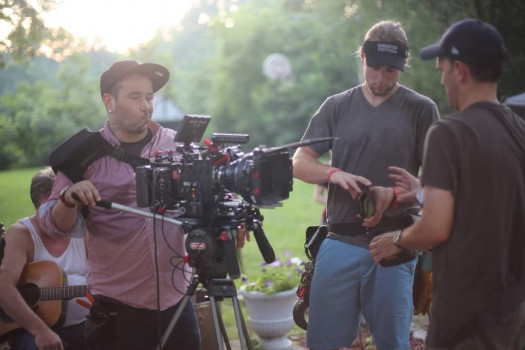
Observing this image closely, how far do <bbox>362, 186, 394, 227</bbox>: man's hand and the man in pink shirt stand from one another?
2.81 ft

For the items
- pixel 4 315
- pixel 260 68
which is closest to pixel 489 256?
pixel 4 315

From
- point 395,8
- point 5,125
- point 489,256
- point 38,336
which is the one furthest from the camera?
point 395,8

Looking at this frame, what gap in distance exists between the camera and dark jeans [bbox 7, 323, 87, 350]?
3.53 meters

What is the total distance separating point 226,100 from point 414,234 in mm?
38113

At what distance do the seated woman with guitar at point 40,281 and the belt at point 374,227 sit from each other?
1633 mm

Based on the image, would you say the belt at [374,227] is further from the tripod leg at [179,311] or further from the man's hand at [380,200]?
the tripod leg at [179,311]

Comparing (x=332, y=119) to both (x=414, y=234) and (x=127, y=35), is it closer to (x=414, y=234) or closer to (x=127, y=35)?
(x=414, y=234)

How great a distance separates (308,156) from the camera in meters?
3.08

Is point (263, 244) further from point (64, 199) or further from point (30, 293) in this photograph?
point (30, 293)

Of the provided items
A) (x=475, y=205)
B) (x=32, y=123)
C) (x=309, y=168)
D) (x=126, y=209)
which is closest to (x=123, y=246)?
(x=126, y=209)

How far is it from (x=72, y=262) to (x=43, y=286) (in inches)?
8.5

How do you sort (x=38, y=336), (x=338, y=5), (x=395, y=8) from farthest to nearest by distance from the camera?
(x=338, y=5), (x=395, y=8), (x=38, y=336)

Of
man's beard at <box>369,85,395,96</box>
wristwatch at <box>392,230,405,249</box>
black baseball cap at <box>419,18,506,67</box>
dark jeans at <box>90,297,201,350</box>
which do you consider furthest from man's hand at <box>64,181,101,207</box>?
black baseball cap at <box>419,18,506,67</box>

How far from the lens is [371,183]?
283 centimetres
